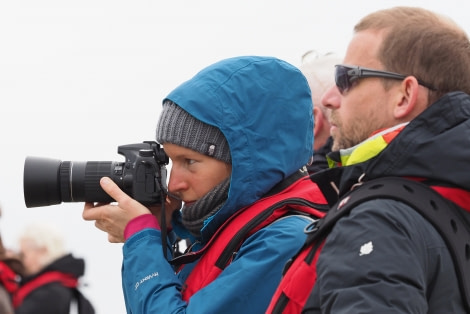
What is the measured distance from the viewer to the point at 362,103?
1.95m

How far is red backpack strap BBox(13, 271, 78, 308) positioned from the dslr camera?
1.89m

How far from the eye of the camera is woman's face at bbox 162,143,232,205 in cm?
254

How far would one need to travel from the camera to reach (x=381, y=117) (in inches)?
75.4

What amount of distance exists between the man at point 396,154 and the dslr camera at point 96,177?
807mm

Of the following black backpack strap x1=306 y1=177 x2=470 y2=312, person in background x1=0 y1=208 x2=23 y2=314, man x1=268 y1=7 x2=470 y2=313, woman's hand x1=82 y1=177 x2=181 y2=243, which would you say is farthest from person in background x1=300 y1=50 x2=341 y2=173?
black backpack strap x1=306 y1=177 x2=470 y2=312

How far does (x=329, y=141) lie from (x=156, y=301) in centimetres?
146

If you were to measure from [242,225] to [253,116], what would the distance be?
31cm

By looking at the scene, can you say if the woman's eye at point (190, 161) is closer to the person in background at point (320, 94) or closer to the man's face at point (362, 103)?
the man's face at point (362, 103)

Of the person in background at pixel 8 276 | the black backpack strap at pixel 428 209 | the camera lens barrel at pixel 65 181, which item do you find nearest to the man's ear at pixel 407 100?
the black backpack strap at pixel 428 209

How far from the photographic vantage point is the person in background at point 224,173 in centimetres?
244

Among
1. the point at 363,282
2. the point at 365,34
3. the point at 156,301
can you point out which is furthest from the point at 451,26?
the point at 156,301

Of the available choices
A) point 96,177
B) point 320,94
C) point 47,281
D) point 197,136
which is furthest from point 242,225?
point 47,281

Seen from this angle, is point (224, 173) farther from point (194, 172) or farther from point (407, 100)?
point (407, 100)

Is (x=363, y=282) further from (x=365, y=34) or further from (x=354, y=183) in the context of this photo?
(x=365, y=34)
